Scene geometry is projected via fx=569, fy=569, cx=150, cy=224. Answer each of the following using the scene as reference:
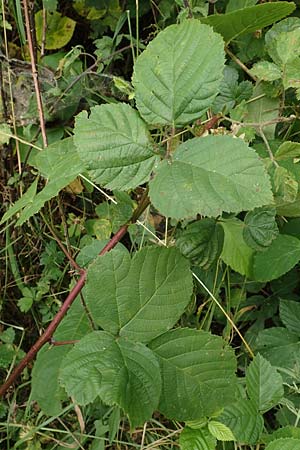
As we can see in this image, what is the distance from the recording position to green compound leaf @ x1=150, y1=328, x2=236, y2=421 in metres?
0.93

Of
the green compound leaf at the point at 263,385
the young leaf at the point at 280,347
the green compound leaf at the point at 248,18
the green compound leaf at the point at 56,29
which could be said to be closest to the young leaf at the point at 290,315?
the young leaf at the point at 280,347

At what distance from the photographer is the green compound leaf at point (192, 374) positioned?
932mm

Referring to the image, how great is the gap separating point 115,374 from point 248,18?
0.76 metres

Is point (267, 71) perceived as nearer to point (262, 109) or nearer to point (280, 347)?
point (262, 109)

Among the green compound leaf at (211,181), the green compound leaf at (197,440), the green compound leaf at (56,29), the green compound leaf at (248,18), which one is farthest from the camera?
the green compound leaf at (56,29)

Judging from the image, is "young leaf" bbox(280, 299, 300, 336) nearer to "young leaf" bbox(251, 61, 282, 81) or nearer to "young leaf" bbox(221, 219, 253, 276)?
"young leaf" bbox(221, 219, 253, 276)

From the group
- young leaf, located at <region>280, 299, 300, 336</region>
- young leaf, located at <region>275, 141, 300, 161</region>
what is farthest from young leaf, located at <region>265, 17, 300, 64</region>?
young leaf, located at <region>280, 299, 300, 336</region>

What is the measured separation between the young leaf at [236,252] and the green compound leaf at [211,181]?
52cm

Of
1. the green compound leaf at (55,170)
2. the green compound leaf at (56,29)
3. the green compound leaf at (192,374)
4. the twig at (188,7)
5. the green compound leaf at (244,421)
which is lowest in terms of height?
the green compound leaf at (244,421)

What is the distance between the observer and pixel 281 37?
3.79 ft

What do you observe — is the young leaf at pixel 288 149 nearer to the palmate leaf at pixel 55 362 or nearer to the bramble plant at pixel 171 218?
the bramble plant at pixel 171 218

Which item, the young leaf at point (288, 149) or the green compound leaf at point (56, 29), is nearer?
the young leaf at point (288, 149)

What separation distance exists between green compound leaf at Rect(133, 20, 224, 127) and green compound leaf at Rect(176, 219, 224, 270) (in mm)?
245

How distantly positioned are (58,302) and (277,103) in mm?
792
